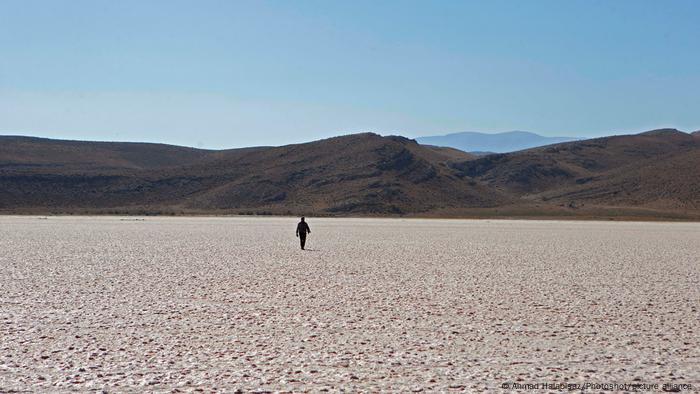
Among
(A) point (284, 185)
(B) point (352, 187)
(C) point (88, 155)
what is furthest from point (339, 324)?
(C) point (88, 155)

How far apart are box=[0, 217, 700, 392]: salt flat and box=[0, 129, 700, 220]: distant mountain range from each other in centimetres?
6134

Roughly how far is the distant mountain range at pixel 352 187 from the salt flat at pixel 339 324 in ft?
201

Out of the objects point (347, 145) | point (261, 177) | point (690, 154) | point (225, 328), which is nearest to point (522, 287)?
point (225, 328)

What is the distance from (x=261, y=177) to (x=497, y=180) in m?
45.5

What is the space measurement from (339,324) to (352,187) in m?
80.5

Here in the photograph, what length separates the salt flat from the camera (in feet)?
25.4

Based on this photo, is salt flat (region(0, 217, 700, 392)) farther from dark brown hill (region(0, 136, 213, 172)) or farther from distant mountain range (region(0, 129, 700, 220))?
dark brown hill (region(0, 136, 213, 172))

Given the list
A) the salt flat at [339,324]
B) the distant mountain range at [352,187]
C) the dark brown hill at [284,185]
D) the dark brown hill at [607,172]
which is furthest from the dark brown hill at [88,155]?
the salt flat at [339,324]

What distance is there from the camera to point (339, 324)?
1068 centimetres

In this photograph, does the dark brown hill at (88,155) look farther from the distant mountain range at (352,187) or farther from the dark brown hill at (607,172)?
the dark brown hill at (607,172)

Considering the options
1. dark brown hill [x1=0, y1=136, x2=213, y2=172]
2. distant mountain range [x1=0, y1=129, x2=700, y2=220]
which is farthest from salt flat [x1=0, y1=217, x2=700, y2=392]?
dark brown hill [x1=0, y1=136, x2=213, y2=172]

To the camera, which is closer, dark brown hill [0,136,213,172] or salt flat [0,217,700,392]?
salt flat [0,217,700,392]

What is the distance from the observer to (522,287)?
1509cm

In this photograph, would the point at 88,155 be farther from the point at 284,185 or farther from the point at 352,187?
the point at 352,187
